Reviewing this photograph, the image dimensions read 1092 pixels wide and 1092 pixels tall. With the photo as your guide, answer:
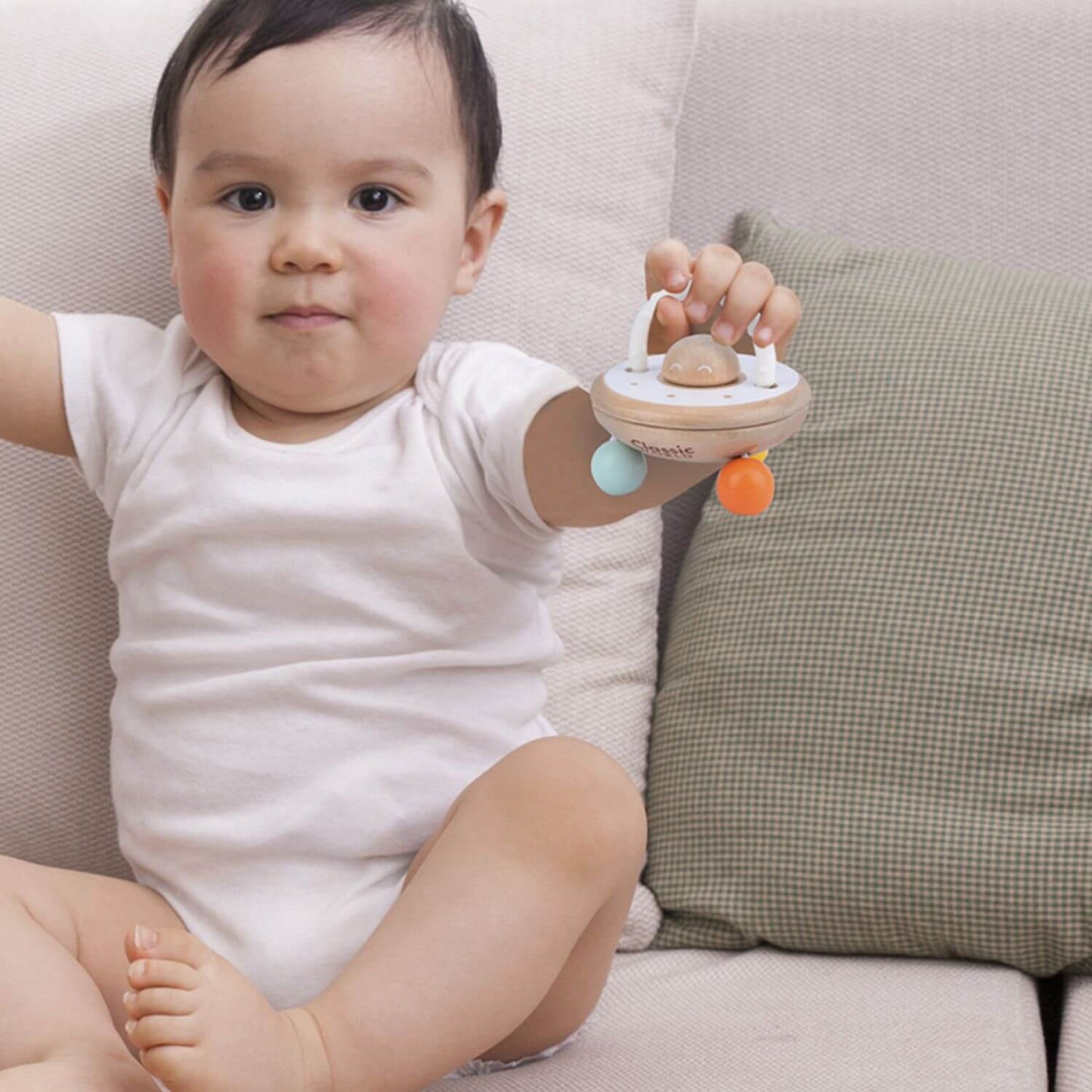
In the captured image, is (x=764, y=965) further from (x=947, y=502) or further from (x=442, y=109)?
(x=442, y=109)

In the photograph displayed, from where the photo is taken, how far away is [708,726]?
129 centimetres

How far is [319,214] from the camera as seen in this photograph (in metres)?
1.08

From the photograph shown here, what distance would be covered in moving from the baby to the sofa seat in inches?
2.3

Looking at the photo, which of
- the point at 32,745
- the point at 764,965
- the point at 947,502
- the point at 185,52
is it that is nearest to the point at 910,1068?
the point at 764,965

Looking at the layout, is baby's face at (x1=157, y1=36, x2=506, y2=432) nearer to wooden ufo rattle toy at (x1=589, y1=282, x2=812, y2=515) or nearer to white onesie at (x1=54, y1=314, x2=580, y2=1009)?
white onesie at (x1=54, y1=314, x2=580, y2=1009)

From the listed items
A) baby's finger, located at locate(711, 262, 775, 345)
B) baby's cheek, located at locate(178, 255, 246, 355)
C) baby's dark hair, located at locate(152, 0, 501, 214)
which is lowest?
baby's cheek, located at locate(178, 255, 246, 355)

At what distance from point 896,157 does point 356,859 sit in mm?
792

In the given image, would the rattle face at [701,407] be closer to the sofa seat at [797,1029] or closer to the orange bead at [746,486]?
the orange bead at [746,486]

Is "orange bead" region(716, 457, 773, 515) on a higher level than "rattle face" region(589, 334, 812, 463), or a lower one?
lower

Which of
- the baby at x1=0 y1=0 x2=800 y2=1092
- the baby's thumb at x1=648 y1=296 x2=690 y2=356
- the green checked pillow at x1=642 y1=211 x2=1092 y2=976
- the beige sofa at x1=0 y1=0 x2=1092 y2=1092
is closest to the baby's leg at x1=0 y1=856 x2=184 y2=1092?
the baby at x1=0 y1=0 x2=800 y2=1092

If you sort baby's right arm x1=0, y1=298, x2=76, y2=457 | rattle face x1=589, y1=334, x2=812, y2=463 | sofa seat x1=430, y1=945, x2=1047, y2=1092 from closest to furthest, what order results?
rattle face x1=589, y1=334, x2=812, y2=463
sofa seat x1=430, y1=945, x2=1047, y2=1092
baby's right arm x1=0, y1=298, x2=76, y2=457

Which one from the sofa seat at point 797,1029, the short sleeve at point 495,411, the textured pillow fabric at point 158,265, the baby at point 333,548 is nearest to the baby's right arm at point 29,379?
the baby at point 333,548

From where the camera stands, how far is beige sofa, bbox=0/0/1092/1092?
3.60ft

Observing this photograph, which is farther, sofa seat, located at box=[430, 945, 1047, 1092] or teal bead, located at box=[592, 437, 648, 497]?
sofa seat, located at box=[430, 945, 1047, 1092]
